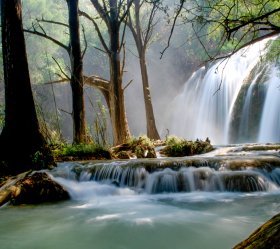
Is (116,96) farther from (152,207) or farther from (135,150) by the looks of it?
(152,207)

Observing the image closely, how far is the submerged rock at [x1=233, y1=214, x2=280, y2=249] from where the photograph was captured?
57.2 inches

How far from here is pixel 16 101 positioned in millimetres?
8789

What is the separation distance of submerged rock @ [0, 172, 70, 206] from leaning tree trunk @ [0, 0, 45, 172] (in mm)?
1272

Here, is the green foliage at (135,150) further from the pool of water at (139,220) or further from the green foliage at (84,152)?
the pool of water at (139,220)

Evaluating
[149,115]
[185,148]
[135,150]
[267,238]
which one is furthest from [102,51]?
[267,238]

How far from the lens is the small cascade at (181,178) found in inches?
301

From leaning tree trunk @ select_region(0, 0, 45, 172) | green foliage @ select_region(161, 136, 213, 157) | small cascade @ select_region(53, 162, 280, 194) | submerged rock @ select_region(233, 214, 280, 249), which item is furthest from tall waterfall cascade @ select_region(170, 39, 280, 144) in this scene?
submerged rock @ select_region(233, 214, 280, 249)

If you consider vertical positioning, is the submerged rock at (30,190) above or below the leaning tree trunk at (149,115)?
below

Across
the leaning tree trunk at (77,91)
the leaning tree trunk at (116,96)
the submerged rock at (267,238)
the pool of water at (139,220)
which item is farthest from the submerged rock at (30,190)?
the leaning tree trunk at (116,96)

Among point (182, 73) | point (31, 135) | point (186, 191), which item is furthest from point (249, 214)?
point (182, 73)

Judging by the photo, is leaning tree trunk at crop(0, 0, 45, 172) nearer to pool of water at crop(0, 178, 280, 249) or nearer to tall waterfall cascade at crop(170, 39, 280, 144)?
pool of water at crop(0, 178, 280, 249)

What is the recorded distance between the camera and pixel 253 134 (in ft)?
71.7

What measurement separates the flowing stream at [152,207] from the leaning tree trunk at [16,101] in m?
0.94

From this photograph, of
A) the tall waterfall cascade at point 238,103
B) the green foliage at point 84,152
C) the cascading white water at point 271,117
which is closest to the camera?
the green foliage at point 84,152
